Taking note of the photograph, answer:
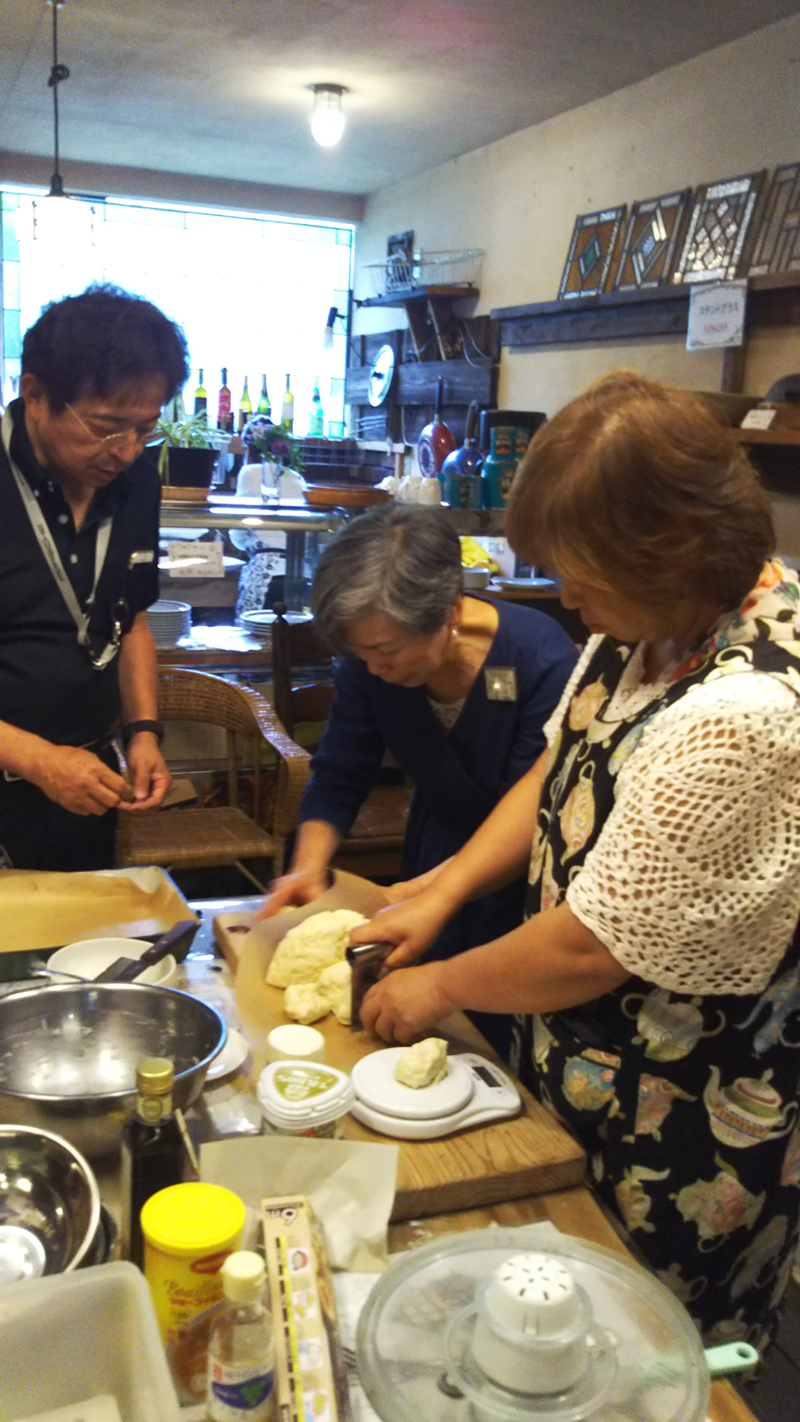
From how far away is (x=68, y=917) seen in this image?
1.63 meters

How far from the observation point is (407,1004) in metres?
1.28

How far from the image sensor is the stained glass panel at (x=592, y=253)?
4.52 meters

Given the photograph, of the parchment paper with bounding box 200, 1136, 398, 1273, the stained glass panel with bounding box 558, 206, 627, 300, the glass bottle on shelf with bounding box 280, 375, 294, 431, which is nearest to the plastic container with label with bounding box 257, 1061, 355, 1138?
the parchment paper with bounding box 200, 1136, 398, 1273

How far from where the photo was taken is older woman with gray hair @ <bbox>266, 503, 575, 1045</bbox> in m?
1.72

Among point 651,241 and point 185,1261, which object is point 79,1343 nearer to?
point 185,1261

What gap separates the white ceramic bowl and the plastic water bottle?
73cm

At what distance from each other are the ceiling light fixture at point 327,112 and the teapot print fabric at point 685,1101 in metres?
4.35

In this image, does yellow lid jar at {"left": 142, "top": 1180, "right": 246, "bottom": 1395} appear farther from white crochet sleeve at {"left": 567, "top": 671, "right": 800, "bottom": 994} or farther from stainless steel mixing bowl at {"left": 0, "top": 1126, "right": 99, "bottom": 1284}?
white crochet sleeve at {"left": 567, "top": 671, "right": 800, "bottom": 994}

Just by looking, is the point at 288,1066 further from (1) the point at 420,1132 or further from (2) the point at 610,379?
(2) the point at 610,379

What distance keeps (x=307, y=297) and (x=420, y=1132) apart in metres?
7.16

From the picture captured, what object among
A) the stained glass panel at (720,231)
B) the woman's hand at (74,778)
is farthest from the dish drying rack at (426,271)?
the woman's hand at (74,778)

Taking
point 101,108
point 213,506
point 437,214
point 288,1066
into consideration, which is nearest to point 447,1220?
point 288,1066

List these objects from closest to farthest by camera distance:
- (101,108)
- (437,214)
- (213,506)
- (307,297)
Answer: (213,506)
(101,108)
(437,214)
(307,297)

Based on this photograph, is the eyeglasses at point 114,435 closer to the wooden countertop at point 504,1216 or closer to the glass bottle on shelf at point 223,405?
the wooden countertop at point 504,1216
